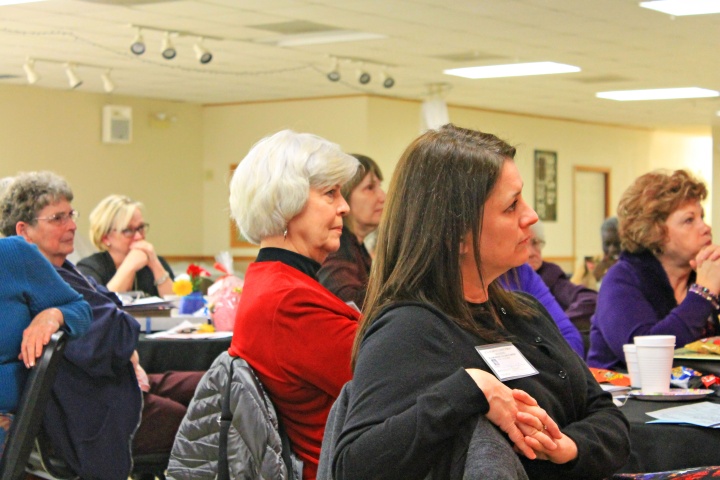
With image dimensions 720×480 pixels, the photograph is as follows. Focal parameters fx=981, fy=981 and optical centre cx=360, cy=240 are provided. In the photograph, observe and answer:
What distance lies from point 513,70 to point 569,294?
7.01 metres

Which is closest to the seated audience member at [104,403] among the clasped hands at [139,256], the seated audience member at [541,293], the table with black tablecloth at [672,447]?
the seated audience member at [541,293]

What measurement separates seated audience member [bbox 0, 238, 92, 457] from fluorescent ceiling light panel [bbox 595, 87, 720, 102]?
11655 millimetres

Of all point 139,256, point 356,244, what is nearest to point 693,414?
point 356,244

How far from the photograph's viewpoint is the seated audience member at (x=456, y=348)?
146 cm

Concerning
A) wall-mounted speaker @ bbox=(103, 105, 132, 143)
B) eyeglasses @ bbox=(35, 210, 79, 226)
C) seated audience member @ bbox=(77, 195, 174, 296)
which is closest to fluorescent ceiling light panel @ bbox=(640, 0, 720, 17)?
seated audience member @ bbox=(77, 195, 174, 296)

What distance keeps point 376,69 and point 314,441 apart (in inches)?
388

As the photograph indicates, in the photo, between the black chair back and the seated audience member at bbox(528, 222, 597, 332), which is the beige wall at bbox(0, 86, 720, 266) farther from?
the black chair back

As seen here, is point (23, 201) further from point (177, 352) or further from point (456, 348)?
point (456, 348)

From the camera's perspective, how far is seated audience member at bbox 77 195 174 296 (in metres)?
6.05

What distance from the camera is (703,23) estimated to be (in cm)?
873

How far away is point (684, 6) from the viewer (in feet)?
26.5

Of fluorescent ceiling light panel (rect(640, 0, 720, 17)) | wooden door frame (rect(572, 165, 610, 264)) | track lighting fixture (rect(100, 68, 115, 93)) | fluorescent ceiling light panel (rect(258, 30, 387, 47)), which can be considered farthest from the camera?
wooden door frame (rect(572, 165, 610, 264))

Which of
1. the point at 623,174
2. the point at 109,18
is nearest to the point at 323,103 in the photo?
the point at 109,18

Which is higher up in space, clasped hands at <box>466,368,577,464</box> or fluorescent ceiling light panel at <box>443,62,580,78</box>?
fluorescent ceiling light panel at <box>443,62,580,78</box>
